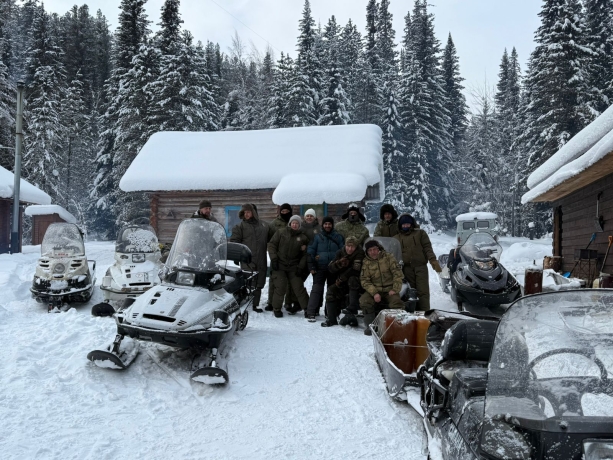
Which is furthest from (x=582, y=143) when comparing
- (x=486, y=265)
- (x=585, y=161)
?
(x=486, y=265)

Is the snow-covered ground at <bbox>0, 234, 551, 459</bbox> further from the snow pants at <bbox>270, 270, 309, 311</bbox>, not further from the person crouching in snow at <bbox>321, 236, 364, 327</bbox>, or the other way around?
the snow pants at <bbox>270, 270, 309, 311</bbox>

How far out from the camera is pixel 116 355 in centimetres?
435

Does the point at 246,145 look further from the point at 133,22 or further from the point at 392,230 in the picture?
the point at 133,22

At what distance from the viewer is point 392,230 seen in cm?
777

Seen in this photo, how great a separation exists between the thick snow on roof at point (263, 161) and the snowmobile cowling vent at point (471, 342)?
10.3 metres

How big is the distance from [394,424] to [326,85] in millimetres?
29828

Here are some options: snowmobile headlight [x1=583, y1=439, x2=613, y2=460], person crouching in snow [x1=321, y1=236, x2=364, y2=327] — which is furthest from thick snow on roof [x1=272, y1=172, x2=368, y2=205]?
snowmobile headlight [x1=583, y1=439, x2=613, y2=460]

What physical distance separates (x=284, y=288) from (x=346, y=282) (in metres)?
1.16

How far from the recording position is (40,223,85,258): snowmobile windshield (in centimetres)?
798

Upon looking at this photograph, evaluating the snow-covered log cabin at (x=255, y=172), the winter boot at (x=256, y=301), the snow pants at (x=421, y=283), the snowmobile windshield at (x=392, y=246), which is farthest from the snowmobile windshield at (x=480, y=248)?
the snow-covered log cabin at (x=255, y=172)

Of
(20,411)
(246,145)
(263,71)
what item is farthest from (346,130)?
(263,71)

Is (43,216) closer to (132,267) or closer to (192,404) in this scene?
(132,267)

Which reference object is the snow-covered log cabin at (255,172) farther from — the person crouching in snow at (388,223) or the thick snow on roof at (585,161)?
the person crouching in snow at (388,223)

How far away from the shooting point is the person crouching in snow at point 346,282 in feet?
22.7
